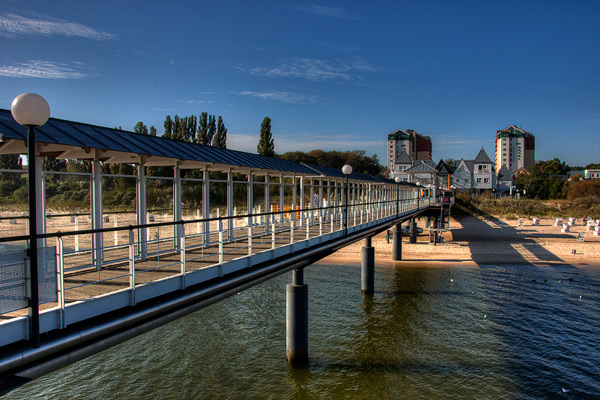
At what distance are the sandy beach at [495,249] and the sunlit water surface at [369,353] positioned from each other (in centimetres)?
925

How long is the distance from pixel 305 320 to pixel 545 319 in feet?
38.1

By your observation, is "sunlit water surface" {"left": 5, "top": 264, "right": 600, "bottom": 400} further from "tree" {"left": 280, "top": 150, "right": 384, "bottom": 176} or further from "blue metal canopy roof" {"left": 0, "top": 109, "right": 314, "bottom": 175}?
"tree" {"left": 280, "top": 150, "right": 384, "bottom": 176}

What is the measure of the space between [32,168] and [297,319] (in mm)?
9446

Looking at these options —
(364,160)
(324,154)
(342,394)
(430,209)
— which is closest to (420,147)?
(364,160)

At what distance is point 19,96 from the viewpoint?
427 cm

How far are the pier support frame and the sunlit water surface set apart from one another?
463mm

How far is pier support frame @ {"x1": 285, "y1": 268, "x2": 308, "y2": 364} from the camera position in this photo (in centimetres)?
1239

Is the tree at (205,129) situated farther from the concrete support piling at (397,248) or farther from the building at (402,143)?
the building at (402,143)

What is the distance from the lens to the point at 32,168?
4.32 m

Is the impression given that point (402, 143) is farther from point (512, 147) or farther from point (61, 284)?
point (61, 284)

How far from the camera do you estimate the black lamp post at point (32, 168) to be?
424cm

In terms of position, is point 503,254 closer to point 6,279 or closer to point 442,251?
point 442,251

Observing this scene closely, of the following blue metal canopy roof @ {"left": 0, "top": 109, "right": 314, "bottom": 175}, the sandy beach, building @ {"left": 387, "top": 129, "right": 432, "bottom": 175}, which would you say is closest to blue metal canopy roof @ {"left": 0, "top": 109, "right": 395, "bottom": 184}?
blue metal canopy roof @ {"left": 0, "top": 109, "right": 314, "bottom": 175}

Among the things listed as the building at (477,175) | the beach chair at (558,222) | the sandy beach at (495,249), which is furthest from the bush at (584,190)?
the sandy beach at (495,249)
